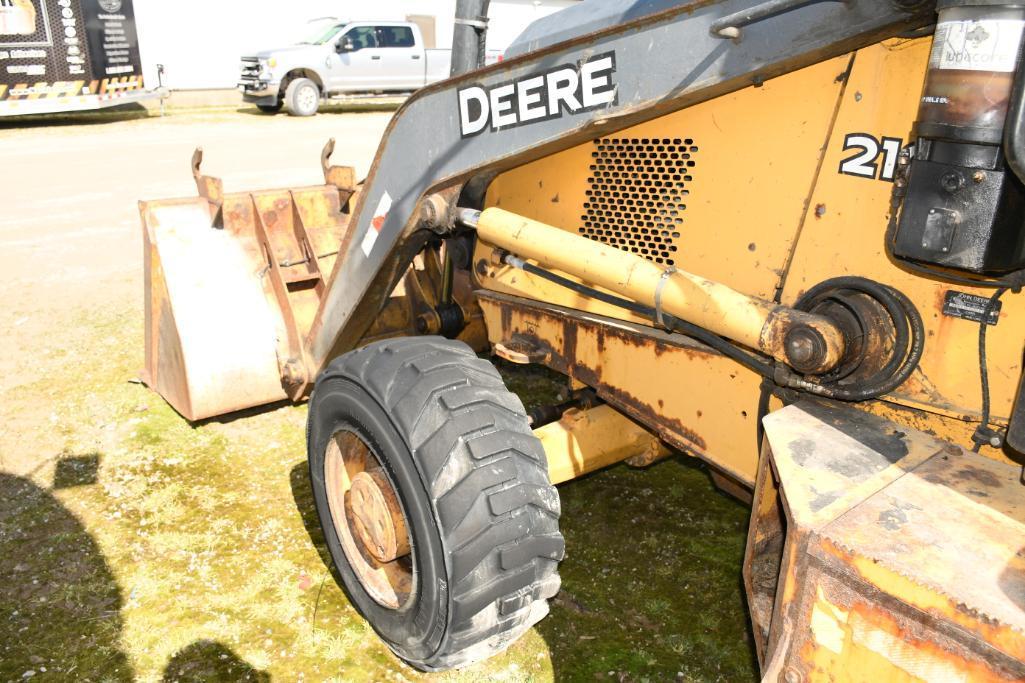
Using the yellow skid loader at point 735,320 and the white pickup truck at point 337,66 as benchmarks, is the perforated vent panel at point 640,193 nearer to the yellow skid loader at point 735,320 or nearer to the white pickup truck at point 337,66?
the yellow skid loader at point 735,320

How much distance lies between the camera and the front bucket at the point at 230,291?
13.5ft

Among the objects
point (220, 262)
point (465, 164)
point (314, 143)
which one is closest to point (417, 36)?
point (314, 143)

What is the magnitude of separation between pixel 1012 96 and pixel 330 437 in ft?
7.55

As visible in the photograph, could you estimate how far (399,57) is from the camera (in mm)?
20375

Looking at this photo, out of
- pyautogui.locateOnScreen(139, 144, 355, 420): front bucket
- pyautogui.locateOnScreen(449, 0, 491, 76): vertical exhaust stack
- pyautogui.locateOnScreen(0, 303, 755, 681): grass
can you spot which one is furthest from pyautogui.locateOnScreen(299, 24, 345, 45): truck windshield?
pyautogui.locateOnScreen(449, 0, 491, 76): vertical exhaust stack

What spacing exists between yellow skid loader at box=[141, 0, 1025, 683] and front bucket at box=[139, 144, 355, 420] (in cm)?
91

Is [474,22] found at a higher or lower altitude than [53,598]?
higher

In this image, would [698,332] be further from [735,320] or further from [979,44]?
[979,44]

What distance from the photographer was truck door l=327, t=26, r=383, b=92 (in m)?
19.5

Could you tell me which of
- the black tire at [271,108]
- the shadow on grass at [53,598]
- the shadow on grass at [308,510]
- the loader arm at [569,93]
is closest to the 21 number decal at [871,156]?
the loader arm at [569,93]

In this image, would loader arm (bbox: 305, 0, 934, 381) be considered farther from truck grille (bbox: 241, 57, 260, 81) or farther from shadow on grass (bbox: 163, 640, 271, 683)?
truck grille (bbox: 241, 57, 260, 81)

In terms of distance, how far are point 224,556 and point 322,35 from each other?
1875 cm

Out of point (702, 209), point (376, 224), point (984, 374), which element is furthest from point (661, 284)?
point (376, 224)

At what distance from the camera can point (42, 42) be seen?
16.1 metres
